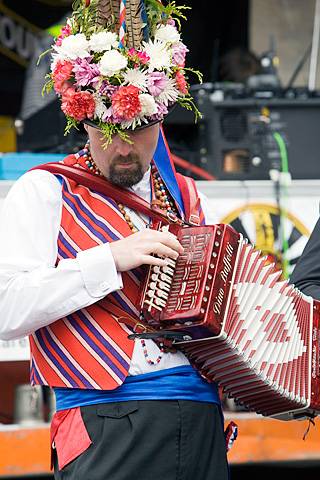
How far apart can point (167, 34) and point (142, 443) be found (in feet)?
3.95

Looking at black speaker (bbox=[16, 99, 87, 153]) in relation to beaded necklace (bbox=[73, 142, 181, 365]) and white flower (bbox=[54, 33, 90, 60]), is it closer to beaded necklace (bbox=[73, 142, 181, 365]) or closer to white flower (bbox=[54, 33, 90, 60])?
beaded necklace (bbox=[73, 142, 181, 365])

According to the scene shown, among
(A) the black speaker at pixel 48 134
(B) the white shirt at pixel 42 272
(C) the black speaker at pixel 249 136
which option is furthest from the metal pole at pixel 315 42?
(B) the white shirt at pixel 42 272

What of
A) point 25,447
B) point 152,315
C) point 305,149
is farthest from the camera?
point 305,149

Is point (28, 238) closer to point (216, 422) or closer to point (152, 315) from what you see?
point (152, 315)

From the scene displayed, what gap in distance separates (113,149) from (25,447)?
228cm

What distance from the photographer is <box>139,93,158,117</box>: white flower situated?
127 inches

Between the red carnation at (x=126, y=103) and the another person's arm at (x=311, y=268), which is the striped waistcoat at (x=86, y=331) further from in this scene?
the another person's arm at (x=311, y=268)

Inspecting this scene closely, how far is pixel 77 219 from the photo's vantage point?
3.25 metres

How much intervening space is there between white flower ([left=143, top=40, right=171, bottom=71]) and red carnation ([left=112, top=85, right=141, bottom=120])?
0.11 metres

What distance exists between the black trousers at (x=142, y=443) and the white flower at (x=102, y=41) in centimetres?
103

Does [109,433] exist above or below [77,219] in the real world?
below

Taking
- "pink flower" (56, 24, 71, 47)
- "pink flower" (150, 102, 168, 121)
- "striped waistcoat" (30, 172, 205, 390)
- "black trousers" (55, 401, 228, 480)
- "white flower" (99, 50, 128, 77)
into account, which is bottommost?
"black trousers" (55, 401, 228, 480)

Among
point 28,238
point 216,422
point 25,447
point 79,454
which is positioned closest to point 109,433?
point 79,454

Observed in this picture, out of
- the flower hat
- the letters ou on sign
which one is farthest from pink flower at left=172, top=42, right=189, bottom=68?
the letters ou on sign
